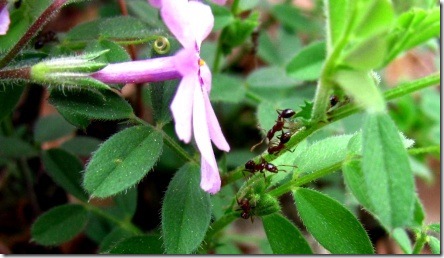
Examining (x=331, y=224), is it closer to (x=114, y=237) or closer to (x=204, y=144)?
(x=204, y=144)

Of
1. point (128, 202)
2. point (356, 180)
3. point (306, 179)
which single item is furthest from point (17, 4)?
point (356, 180)

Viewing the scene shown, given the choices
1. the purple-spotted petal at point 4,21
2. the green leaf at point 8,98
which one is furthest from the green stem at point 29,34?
the green leaf at point 8,98

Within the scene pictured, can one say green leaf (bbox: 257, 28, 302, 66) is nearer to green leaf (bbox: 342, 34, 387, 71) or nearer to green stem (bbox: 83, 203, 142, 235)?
green stem (bbox: 83, 203, 142, 235)

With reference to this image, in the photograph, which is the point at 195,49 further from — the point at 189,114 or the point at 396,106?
the point at 396,106

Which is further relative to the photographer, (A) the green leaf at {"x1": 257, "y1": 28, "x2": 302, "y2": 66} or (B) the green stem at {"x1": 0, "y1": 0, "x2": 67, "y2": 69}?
(A) the green leaf at {"x1": 257, "y1": 28, "x2": 302, "y2": 66}

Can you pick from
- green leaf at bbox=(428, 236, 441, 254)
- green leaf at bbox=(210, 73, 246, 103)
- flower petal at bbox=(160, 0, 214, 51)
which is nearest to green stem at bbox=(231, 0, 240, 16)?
green leaf at bbox=(210, 73, 246, 103)

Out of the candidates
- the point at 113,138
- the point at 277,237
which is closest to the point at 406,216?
the point at 277,237
